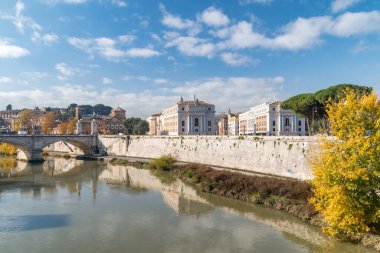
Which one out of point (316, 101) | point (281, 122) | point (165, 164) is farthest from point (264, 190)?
point (281, 122)

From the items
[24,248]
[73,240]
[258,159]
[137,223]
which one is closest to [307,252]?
[137,223]

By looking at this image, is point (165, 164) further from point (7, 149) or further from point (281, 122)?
point (7, 149)

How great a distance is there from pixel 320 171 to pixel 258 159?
15756mm

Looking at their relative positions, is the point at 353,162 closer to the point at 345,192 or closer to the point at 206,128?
the point at 345,192

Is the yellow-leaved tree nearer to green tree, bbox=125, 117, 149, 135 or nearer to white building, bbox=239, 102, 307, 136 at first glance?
white building, bbox=239, 102, 307, 136

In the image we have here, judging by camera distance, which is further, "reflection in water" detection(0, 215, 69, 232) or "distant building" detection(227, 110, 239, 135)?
"distant building" detection(227, 110, 239, 135)

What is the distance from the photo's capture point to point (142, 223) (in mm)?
15469

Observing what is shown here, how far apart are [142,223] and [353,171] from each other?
9.00 metres

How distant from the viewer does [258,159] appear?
2812 cm

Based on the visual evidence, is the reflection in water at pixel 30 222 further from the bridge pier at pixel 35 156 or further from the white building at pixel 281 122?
the white building at pixel 281 122

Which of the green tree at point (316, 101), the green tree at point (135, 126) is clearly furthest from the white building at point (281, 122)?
the green tree at point (135, 126)

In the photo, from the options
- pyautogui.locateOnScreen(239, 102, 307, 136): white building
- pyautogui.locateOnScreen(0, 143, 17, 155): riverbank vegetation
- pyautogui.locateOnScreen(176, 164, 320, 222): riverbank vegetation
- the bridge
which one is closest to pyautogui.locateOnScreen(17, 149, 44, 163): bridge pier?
the bridge

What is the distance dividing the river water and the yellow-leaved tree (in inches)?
43.8

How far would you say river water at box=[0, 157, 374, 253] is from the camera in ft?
41.4
